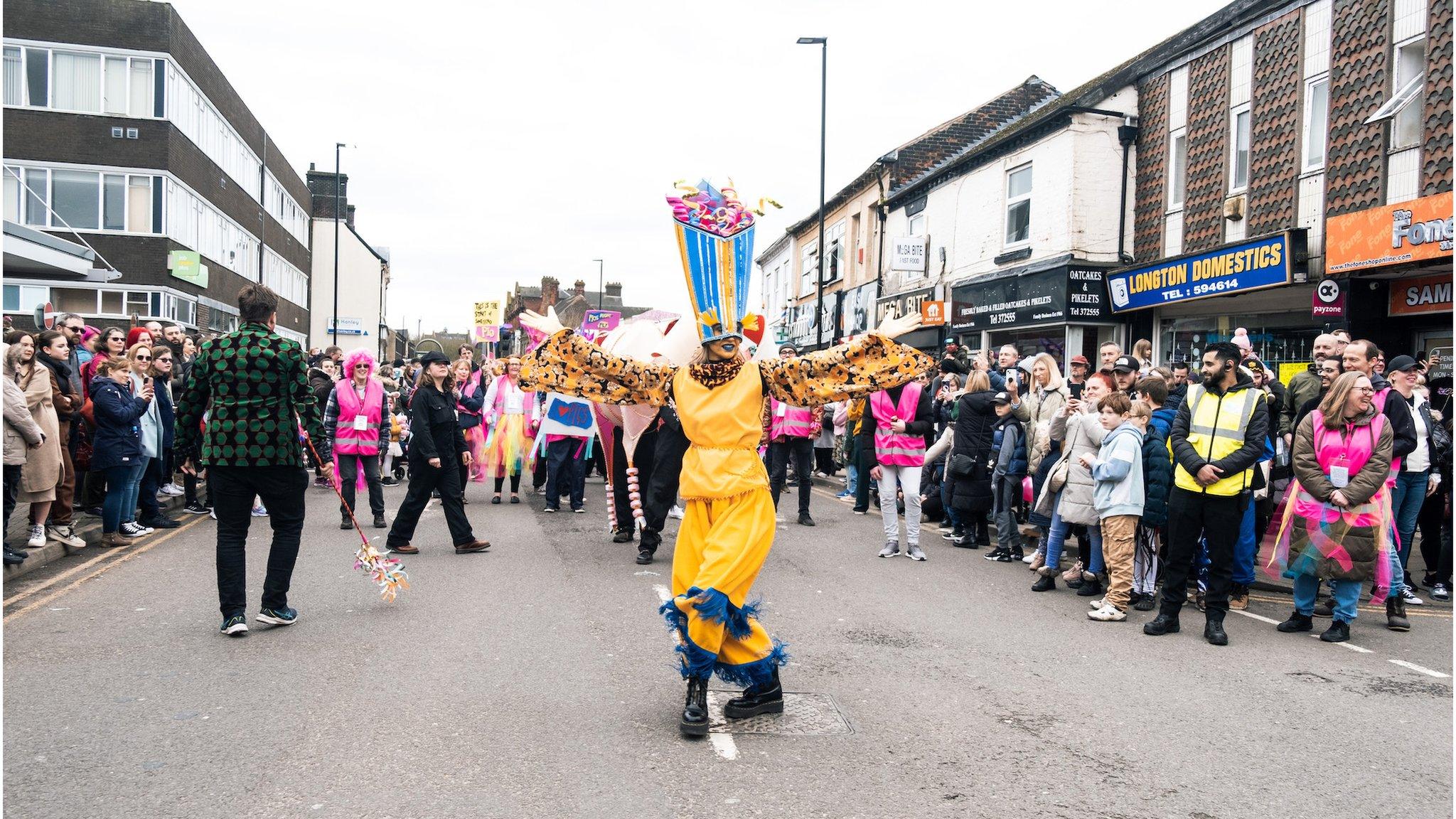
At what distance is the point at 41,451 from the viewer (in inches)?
321

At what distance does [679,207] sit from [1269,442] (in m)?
5.61

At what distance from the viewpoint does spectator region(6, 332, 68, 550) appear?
814cm

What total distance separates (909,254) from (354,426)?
614 inches

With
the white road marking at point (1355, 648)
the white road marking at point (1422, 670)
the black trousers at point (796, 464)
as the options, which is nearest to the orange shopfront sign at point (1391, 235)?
the white road marking at point (1355, 648)

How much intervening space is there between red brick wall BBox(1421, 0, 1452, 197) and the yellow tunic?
866 centimetres

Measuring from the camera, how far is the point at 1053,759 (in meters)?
4.39

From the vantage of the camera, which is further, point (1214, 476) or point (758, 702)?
point (1214, 476)

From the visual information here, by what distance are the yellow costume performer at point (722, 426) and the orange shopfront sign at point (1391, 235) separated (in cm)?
826

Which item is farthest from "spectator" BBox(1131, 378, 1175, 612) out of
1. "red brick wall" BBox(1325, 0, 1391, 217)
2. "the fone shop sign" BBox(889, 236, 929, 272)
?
"the fone shop sign" BBox(889, 236, 929, 272)

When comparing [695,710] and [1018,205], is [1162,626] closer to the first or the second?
[695,710]

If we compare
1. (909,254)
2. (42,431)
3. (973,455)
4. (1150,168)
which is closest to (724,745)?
(973,455)

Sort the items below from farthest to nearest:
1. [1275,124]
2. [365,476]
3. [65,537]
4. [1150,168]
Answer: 1. [1150,168]
2. [1275,124]
3. [365,476]
4. [65,537]

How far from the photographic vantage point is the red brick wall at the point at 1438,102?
1083 cm

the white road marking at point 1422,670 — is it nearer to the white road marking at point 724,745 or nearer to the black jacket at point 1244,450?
the black jacket at point 1244,450
